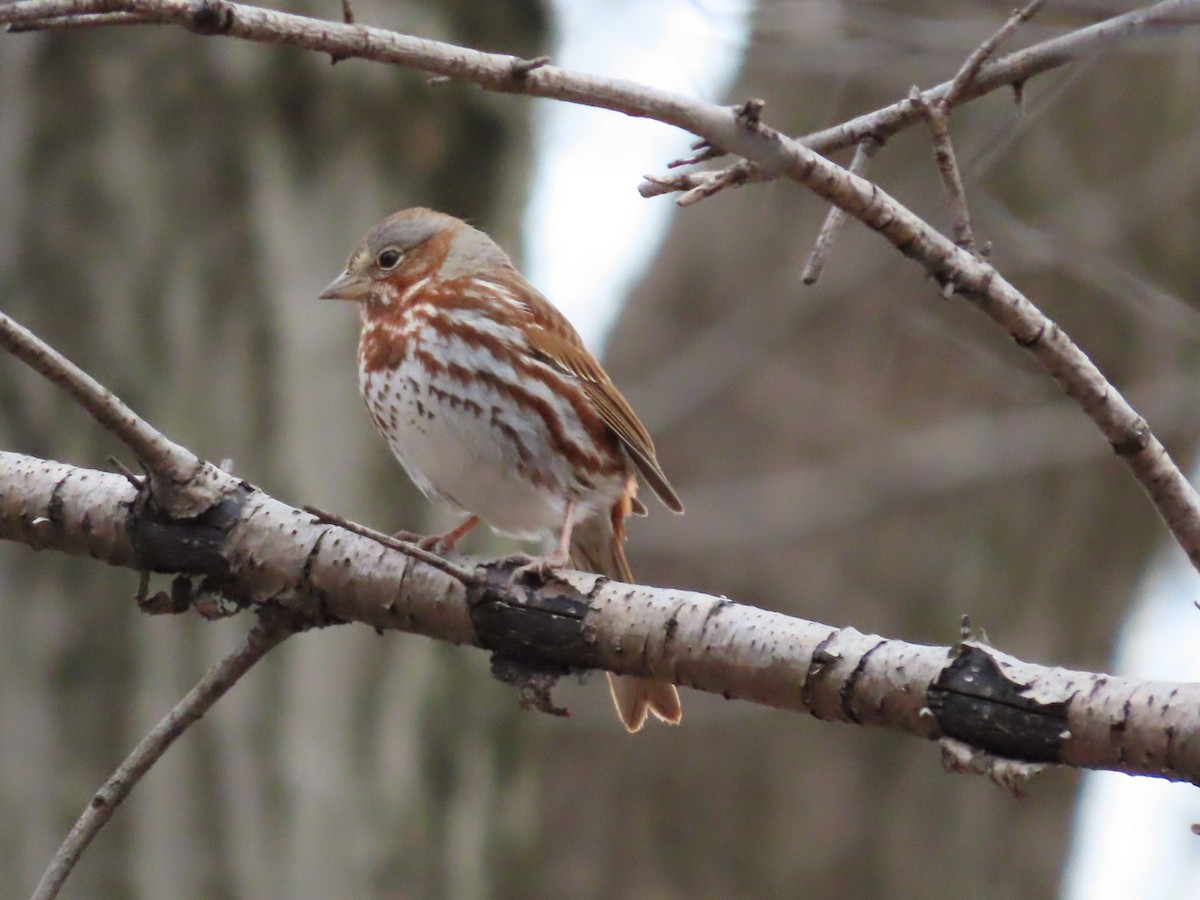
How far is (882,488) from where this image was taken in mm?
7570

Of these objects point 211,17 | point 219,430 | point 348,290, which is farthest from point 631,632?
point 219,430

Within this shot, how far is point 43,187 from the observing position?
5.09 m

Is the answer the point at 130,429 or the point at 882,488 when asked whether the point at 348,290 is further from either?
the point at 882,488

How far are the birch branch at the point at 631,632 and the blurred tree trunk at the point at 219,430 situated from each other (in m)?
2.04

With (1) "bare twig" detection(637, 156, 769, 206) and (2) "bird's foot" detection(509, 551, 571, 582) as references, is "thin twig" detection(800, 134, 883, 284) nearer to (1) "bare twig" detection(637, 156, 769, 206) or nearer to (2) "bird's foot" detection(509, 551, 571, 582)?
(1) "bare twig" detection(637, 156, 769, 206)

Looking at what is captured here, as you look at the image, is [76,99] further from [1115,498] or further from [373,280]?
[1115,498]

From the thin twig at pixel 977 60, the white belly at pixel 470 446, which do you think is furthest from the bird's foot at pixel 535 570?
the white belly at pixel 470 446

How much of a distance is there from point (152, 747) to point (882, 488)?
530 centimetres

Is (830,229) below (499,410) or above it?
below

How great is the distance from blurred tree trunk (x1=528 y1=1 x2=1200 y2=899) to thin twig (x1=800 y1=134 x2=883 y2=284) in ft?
14.2

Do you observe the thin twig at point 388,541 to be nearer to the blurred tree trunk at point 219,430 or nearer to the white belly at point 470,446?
the white belly at point 470,446

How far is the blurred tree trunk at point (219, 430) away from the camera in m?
4.93

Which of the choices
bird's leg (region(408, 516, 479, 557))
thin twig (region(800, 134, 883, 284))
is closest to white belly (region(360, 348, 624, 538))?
bird's leg (region(408, 516, 479, 557))

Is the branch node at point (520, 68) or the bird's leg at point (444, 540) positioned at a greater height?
the bird's leg at point (444, 540)
